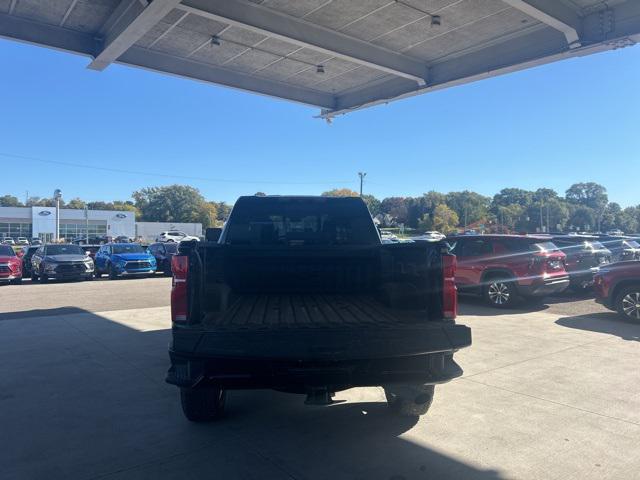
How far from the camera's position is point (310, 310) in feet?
14.2

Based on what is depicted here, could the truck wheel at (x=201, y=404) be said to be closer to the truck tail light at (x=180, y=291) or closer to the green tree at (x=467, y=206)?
the truck tail light at (x=180, y=291)

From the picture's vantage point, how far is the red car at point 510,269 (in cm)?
1109

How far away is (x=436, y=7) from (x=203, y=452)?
30.5 ft

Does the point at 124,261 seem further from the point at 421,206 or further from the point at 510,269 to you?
the point at 421,206

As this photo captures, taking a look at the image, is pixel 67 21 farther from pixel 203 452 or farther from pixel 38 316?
pixel 203 452

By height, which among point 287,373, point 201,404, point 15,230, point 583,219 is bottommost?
point 201,404

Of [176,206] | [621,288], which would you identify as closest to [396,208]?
[176,206]

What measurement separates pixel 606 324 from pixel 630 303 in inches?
26.7

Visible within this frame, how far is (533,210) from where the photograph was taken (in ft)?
311

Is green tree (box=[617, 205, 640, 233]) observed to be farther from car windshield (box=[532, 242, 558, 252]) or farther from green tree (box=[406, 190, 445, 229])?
car windshield (box=[532, 242, 558, 252])

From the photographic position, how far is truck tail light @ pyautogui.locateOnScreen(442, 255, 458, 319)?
13.2 feet

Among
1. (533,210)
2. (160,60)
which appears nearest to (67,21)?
(160,60)

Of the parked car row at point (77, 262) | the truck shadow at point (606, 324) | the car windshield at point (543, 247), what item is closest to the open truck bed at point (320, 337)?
the truck shadow at point (606, 324)

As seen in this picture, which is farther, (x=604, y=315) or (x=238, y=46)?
(x=238, y=46)
